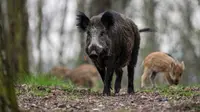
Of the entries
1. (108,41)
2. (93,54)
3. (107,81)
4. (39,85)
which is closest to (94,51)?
(93,54)

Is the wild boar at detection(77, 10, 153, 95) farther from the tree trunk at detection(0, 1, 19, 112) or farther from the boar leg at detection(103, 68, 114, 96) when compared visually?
the tree trunk at detection(0, 1, 19, 112)

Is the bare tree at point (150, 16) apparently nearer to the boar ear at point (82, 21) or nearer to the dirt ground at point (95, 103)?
the boar ear at point (82, 21)

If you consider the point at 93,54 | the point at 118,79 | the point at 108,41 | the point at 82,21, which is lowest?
the point at 118,79

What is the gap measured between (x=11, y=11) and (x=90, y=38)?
5831 mm

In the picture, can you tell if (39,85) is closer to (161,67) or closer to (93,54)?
(93,54)

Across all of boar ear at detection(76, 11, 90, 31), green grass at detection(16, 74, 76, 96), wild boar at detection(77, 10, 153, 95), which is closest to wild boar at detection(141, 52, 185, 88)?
green grass at detection(16, 74, 76, 96)

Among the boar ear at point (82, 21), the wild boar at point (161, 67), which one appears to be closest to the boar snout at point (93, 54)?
the boar ear at point (82, 21)

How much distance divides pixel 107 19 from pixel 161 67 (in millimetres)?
5210

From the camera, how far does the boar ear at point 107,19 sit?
10248 mm

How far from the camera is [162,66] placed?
593 inches

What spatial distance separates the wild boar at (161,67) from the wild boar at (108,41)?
3.93 m

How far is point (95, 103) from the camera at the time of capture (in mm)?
8578

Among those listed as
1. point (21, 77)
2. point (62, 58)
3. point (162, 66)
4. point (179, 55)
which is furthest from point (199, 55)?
point (21, 77)

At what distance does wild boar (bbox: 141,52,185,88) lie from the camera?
49.0ft
